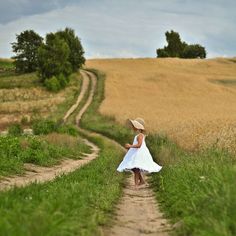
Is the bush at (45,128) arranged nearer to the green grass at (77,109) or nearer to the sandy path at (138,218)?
the green grass at (77,109)

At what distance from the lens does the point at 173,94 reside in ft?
255

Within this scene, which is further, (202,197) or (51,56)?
(51,56)

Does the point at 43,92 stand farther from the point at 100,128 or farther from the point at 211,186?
the point at 211,186

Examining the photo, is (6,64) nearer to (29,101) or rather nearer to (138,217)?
(29,101)

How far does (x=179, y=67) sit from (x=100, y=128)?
70967 mm

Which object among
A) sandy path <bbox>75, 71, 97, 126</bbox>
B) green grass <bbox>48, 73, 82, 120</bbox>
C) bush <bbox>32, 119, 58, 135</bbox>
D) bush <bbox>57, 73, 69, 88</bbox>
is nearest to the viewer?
bush <bbox>32, 119, 58, 135</bbox>

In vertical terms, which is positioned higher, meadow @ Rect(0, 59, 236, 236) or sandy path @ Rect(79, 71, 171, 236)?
meadow @ Rect(0, 59, 236, 236)

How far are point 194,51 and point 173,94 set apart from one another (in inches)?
3424

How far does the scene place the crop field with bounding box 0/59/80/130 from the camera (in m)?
63.2

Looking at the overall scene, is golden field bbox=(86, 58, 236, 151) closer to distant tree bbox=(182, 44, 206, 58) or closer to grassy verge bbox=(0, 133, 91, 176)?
grassy verge bbox=(0, 133, 91, 176)

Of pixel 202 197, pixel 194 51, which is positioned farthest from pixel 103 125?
pixel 194 51

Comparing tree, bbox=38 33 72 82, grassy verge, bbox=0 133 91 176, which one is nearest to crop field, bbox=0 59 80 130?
tree, bbox=38 33 72 82

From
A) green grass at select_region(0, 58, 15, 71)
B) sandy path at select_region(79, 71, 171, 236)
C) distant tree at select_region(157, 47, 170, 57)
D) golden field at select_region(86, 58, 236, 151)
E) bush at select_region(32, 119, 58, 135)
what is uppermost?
distant tree at select_region(157, 47, 170, 57)

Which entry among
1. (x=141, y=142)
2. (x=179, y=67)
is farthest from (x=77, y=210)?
(x=179, y=67)
